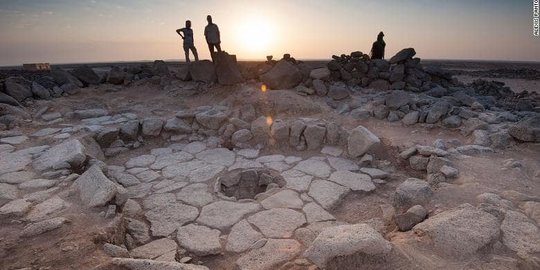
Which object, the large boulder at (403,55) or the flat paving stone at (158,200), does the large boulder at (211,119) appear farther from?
the large boulder at (403,55)

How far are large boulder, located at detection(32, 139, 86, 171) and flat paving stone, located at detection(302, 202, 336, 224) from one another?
11.1 feet

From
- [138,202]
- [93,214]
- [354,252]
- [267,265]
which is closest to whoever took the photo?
[354,252]

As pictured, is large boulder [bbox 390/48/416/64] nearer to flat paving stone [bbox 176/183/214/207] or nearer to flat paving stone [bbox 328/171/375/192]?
flat paving stone [bbox 328/171/375/192]

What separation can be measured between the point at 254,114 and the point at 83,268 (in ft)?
15.0

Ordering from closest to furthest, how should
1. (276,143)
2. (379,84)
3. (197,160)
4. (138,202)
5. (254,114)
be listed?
(138,202), (197,160), (276,143), (254,114), (379,84)

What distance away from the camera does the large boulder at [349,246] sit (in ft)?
7.69

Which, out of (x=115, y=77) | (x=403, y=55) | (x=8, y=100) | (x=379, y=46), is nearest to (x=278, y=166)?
(x=403, y=55)

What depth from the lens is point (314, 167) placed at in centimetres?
486

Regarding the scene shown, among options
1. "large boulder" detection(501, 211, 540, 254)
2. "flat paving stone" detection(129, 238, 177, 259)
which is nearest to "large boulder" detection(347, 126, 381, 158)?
"large boulder" detection(501, 211, 540, 254)

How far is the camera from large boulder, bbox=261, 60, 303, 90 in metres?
7.57

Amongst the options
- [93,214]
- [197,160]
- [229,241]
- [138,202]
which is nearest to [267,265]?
[229,241]

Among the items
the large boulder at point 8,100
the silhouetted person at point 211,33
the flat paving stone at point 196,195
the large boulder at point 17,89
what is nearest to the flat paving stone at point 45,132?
the large boulder at point 8,100

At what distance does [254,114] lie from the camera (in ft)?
21.2

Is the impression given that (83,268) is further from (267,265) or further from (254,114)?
(254,114)
